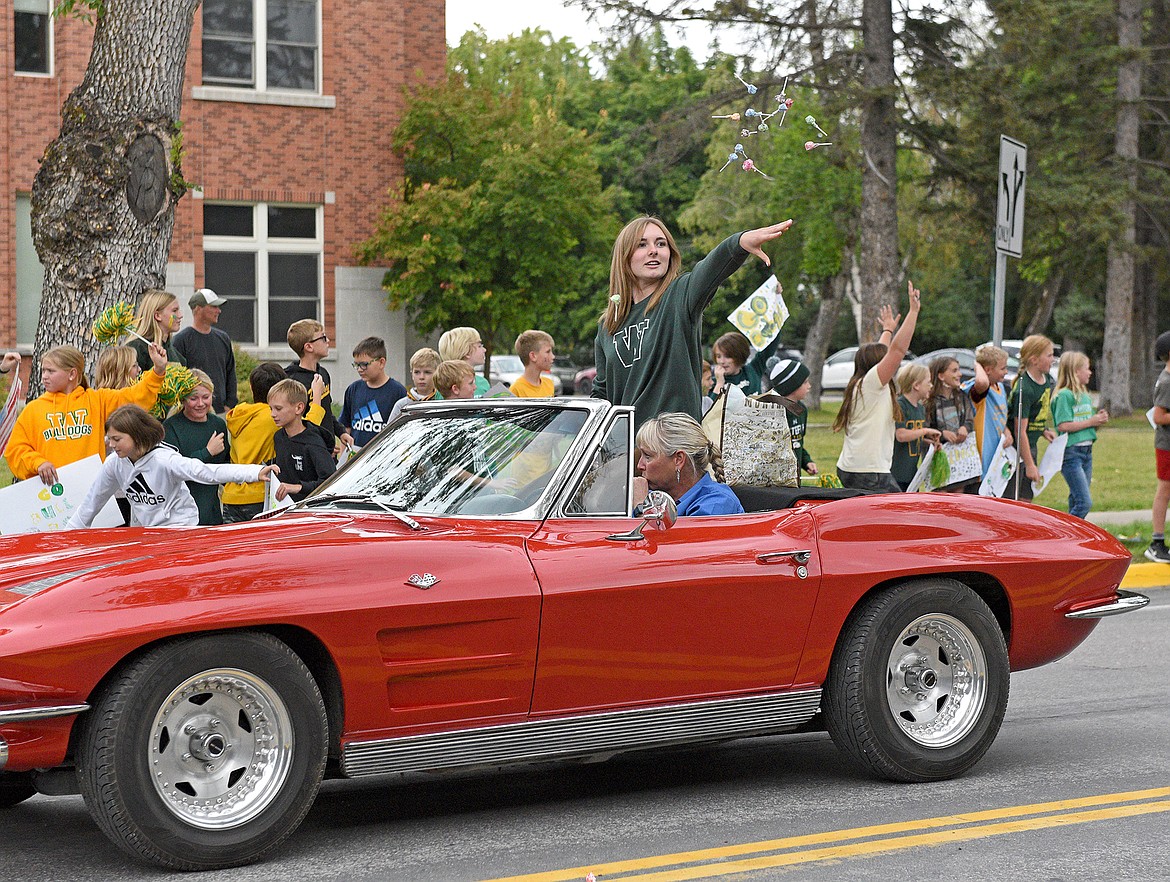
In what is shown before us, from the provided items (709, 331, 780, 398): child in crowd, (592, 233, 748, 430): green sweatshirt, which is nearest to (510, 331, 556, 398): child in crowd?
(709, 331, 780, 398): child in crowd

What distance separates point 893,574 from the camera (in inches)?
214

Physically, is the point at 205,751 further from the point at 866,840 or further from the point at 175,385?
the point at 175,385

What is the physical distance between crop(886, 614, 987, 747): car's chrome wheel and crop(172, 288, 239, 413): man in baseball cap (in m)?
5.71

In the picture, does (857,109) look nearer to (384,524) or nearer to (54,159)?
(54,159)

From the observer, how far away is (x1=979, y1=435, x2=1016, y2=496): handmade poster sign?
439 inches

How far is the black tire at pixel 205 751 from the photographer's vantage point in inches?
162

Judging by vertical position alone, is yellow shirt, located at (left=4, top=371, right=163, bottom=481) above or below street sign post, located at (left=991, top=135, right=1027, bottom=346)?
below

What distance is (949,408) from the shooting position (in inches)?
420

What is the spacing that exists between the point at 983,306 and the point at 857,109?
4131 cm

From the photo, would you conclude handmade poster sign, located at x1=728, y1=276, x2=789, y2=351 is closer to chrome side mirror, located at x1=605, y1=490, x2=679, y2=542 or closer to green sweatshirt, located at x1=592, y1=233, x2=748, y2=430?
green sweatshirt, located at x1=592, y1=233, x2=748, y2=430

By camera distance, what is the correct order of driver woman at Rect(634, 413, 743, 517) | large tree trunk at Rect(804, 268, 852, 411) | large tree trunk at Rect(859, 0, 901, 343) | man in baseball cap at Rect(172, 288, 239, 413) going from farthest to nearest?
large tree trunk at Rect(804, 268, 852, 411), large tree trunk at Rect(859, 0, 901, 343), man in baseball cap at Rect(172, 288, 239, 413), driver woman at Rect(634, 413, 743, 517)

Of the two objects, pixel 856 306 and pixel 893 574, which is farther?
pixel 856 306

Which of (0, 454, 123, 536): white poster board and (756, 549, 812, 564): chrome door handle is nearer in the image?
(756, 549, 812, 564): chrome door handle

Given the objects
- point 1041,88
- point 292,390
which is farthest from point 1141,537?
point 1041,88
